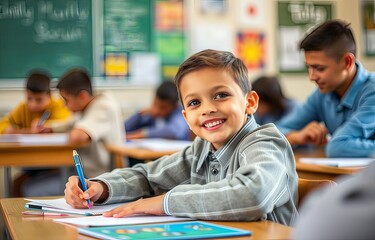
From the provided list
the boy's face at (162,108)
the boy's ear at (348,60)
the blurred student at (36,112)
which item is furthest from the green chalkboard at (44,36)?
the boy's ear at (348,60)

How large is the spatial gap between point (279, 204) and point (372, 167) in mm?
765

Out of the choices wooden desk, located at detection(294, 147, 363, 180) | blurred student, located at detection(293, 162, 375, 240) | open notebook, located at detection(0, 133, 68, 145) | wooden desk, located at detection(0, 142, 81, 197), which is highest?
blurred student, located at detection(293, 162, 375, 240)

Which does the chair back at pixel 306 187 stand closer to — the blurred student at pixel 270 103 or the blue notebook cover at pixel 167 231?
the blue notebook cover at pixel 167 231

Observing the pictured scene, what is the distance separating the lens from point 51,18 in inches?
227

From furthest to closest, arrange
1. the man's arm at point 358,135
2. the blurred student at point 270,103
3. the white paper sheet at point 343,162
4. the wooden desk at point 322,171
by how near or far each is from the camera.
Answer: the blurred student at point 270,103
the man's arm at point 358,135
the white paper sheet at point 343,162
the wooden desk at point 322,171

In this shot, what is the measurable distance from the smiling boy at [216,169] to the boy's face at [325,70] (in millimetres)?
1282

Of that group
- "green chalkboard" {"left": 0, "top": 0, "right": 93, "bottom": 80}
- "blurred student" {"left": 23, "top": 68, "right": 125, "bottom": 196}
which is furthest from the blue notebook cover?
"green chalkboard" {"left": 0, "top": 0, "right": 93, "bottom": 80}

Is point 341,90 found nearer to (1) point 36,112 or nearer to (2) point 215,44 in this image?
(1) point 36,112

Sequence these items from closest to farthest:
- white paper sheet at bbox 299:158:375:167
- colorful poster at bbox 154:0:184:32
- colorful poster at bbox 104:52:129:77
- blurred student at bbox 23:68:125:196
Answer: white paper sheet at bbox 299:158:375:167 → blurred student at bbox 23:68:125:196 → colorful poster at bbox 104:52:129:77 → colorful poster at bbox 154:0:184:32

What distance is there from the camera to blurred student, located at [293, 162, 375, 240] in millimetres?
674

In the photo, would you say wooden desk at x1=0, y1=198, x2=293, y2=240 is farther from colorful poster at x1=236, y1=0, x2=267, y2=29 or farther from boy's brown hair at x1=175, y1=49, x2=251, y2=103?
colorful poster at x1=236, y1=0, x2=267, y2=29

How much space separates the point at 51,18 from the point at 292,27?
7.88 feet

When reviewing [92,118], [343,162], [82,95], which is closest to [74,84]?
[82,95]

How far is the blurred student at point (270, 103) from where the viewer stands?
179 inches
